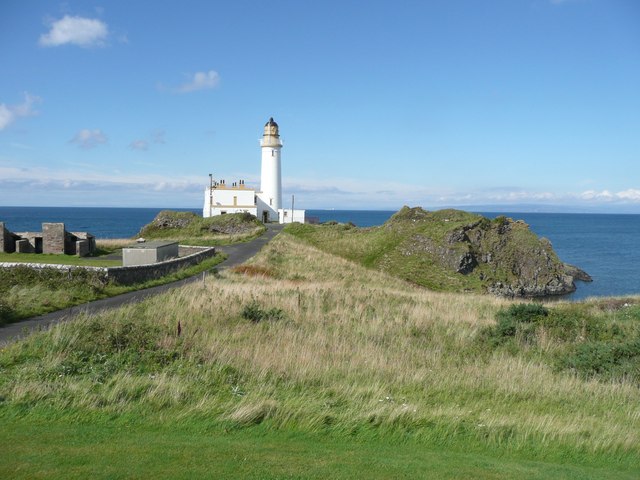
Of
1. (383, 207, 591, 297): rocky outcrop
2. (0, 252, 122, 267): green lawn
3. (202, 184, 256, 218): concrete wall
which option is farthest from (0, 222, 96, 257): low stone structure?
(202, 184, 256, 218): concrete wall

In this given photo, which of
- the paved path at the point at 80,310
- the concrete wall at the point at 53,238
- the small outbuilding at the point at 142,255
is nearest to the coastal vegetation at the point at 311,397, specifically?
the paved path at the point at 80,310

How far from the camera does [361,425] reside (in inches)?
312

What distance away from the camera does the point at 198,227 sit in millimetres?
57031

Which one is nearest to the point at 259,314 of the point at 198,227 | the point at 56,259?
the point at 56,259

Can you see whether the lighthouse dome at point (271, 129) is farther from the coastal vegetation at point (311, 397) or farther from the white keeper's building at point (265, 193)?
the coastal vegetation at point (311, 397)

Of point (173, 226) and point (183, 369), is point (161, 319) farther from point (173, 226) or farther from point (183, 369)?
point (173, 226)

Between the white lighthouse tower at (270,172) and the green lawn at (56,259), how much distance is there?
41.9m

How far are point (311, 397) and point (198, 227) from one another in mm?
49697

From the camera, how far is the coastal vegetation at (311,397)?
657cm

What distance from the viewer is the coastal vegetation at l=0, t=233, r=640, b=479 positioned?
21.5ft

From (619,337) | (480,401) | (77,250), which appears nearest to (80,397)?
(480,401)

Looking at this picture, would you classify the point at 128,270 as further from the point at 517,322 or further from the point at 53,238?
the point at 517,322

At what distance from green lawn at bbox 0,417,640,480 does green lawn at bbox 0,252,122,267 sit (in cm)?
1956

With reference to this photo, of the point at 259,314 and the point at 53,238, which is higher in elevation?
the point at 53,238
